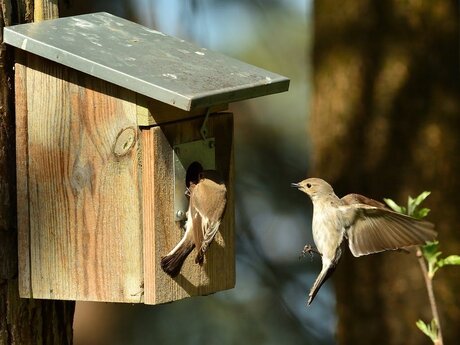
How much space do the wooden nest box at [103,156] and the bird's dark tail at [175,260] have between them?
0.02 m

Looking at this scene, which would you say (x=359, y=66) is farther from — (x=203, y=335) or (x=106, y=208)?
(x=203, y=335)

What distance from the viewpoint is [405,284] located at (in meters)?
5.68

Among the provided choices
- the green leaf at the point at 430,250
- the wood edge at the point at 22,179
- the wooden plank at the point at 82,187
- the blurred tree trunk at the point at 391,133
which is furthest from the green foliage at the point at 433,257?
the blurred tree trunk at the point at 391,133

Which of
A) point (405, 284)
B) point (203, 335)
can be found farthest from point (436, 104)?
point (203, 335)

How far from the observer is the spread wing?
139 inches

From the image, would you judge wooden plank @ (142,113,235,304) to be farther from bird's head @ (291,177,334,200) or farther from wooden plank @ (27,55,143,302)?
bird's head @ (291,177,334,200)

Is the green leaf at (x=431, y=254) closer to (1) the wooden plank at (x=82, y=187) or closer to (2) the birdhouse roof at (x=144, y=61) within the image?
(2) the birdhouse roof at (x=144, y=61)

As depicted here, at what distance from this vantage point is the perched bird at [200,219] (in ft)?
11.0

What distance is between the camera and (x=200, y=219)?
134 inches

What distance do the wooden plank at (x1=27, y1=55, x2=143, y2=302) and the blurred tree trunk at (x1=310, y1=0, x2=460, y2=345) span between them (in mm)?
2547

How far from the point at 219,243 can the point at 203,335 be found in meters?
5.00

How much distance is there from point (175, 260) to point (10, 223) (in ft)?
1.87

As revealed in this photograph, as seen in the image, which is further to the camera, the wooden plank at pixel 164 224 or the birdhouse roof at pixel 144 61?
the wooden plank at pixel 164 224

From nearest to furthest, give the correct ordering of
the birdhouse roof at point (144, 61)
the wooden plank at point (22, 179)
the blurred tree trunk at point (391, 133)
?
the birdhouse roof at point (144, 61)
the wooden plank at point (22, 179)
the blurred tree trunk at point (391, 133)
